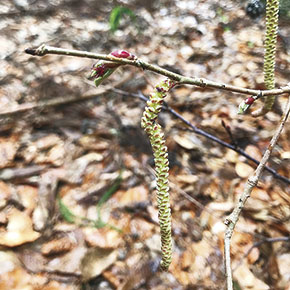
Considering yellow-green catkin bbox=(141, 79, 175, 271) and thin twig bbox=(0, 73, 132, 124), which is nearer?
yellow-green catkin bbox=(141, 79, 175, 271)

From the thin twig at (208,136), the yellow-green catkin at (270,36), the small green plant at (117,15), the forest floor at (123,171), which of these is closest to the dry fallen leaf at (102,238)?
the forest floor at (123,171)

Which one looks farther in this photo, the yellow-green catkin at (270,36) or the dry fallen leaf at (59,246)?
the dry fallen leaf at (59,246)

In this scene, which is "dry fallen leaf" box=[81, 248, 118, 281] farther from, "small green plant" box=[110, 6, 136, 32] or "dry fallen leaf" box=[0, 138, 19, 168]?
"small green plant" box=[110, 6, 136, 32]

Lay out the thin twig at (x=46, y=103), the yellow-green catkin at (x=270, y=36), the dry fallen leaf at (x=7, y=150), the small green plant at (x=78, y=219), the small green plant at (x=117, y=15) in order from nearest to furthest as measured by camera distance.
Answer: the yellow-green catkin at (x=270, y=36)
the small green plant at (x=78, y=219)
the dry fallen leaf at (x=7, y=150)
the thin twig at (x=46, y=103)
the small green plant at (x=117, y=15)

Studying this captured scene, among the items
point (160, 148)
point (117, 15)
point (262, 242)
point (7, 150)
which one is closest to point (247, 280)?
point (262, 242)

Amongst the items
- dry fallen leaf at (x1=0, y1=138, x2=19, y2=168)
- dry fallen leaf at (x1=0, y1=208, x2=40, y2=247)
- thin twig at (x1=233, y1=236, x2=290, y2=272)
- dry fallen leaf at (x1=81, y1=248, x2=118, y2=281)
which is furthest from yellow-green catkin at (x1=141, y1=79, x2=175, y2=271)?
dry fallen leaf at (x1=0, y1=138, x2=19, y2=168)

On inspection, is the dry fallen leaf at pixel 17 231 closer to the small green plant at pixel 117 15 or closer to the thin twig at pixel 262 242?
the thin twig at pixel 262 242
